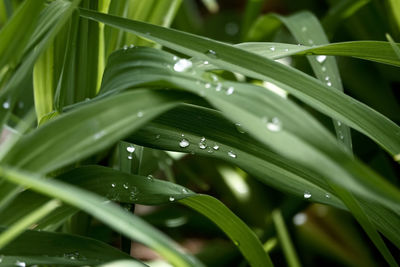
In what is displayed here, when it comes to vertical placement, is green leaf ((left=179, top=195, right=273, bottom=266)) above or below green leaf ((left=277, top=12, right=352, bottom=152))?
below

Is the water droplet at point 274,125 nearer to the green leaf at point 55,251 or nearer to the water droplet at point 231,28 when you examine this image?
the green leaf at point 55,251

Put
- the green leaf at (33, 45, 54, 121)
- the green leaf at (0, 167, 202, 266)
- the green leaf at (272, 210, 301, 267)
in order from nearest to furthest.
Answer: the green leaf at (0, 167, 202, 266)
the green leaf at (33, 45, 54, 121)
the green leaf at (272, 210, 301, 267)

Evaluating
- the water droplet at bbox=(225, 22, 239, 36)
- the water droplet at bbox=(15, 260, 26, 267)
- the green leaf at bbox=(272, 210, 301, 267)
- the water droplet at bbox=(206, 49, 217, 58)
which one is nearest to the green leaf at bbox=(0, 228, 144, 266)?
the water droplet at bbox=(15, 260, 26, 267)

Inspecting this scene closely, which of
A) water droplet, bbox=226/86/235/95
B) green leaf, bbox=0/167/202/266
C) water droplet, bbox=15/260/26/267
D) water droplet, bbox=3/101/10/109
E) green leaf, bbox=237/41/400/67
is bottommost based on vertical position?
green leaf, bbox=0/167/202/266

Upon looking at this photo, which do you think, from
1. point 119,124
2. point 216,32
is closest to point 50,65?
point 119,124

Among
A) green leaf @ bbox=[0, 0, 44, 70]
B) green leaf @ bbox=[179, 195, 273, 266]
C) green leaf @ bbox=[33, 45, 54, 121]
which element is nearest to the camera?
green leaf @ bbox=[0, 0, 44, 70]

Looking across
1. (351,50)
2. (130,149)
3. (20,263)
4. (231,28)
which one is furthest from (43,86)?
(231,28)

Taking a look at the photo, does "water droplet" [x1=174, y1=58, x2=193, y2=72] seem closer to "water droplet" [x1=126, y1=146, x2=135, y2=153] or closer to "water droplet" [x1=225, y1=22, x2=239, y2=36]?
"water droplet" [x1=126, y1=146, x2=135, y2=153]

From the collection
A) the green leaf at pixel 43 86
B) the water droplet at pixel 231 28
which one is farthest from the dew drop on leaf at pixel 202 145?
the water droplet at pixel 231 28

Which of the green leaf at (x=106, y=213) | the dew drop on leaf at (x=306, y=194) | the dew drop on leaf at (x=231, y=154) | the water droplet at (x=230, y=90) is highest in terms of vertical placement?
the dew drop on leaf at (x=231, y=154)
